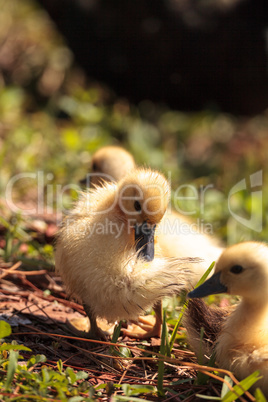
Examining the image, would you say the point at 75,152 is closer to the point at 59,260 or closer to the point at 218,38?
the point at 218,38

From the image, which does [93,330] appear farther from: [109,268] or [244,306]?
[244,306]

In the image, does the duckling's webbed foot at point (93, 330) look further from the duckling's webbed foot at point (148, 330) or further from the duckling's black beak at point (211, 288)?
the duckling's black beak at point (211, 288)

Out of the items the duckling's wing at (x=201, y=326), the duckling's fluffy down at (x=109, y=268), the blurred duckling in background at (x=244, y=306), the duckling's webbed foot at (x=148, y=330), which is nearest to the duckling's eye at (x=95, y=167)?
the duckling's fluffy down at (x=109, y=268)

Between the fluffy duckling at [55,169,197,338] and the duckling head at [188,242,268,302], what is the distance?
20 centimetres

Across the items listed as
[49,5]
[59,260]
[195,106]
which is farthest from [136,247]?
[49,5]

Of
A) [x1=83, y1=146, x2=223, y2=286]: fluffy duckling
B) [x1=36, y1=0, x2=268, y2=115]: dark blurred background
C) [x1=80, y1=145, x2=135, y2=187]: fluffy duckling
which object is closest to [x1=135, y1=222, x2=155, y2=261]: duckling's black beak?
[x1=83, y1=146, x2=223, y2=286]: fluffy duckling

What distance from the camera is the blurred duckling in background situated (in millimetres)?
1888

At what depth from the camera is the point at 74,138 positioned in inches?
192

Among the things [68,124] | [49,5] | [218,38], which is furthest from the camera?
[49,5]

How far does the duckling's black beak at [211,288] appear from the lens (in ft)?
6.54

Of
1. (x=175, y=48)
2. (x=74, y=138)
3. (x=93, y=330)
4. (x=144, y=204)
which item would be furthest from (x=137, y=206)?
(x=175, y=48)

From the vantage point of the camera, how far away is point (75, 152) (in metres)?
4.70

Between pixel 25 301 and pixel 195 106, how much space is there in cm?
365

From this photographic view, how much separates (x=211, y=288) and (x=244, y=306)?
15cm
